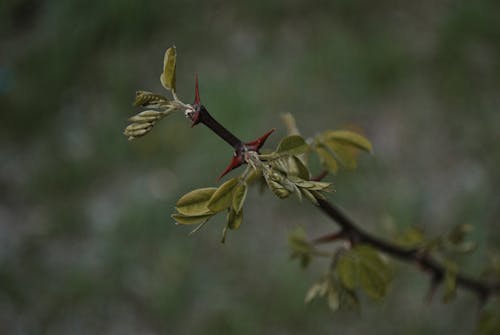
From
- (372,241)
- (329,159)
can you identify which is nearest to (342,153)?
(329,159)

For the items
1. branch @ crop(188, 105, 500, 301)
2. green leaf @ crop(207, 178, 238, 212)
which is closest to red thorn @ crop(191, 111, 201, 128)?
branch @ crop(188, 105, 500, 301)

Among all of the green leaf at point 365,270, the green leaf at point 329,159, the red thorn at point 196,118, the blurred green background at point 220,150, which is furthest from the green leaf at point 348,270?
the blurred green background at point 220,150

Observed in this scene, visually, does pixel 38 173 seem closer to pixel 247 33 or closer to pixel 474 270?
pixel 247 33

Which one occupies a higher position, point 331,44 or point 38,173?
point 38,173

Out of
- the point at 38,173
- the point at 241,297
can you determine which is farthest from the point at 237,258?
the point at 38,173

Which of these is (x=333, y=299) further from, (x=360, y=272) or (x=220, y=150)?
(x=220, y=150)

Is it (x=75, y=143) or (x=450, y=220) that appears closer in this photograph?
(x=450, y=220)

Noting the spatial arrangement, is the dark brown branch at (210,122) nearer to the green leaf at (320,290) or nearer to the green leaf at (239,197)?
the green leaf at (239,197)
